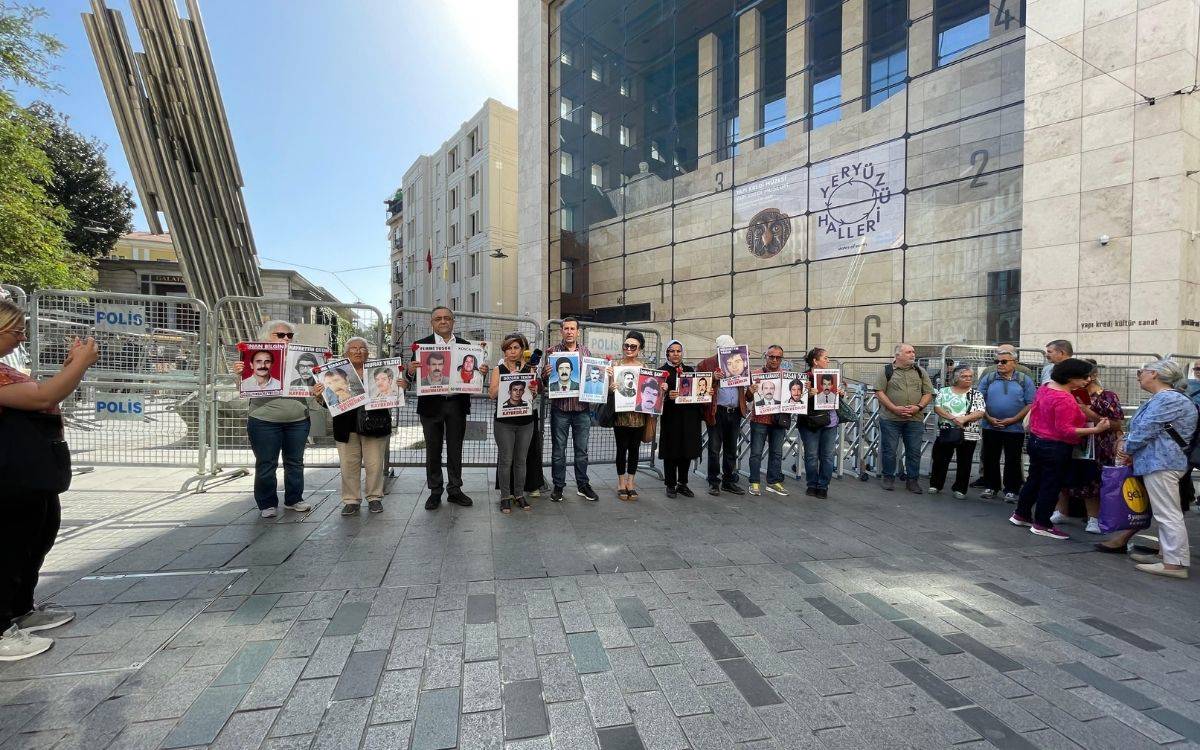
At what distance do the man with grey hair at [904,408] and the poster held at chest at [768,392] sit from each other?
1532 mm

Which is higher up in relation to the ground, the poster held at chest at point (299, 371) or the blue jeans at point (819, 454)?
the poster held at chest at point (299, 371)

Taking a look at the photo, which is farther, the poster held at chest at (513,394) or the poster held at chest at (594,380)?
the poster held at chest at (594,380)

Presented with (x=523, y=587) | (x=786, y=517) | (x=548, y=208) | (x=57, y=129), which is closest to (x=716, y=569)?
(x=523, y=587)

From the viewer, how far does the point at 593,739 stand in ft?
6.73

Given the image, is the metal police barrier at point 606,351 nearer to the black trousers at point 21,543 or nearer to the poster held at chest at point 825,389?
the poster held at chest at point 825,389

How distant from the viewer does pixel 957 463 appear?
21.7 feet

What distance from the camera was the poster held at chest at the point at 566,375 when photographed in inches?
218

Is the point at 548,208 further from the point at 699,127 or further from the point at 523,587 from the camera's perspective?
the point at 523,587

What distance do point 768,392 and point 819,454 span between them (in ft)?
3.52

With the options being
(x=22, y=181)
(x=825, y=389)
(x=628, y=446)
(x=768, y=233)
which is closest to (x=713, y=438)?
(x=628, y=446)

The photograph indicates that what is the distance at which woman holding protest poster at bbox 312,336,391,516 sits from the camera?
198 inches

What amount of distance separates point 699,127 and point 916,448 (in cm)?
1579

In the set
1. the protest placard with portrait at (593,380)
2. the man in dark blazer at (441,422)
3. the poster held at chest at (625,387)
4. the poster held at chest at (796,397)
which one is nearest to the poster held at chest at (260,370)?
the man in dark blazer at (441,422)

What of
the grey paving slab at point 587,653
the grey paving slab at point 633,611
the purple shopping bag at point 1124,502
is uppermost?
the purple shopping bag at point 1124,502
